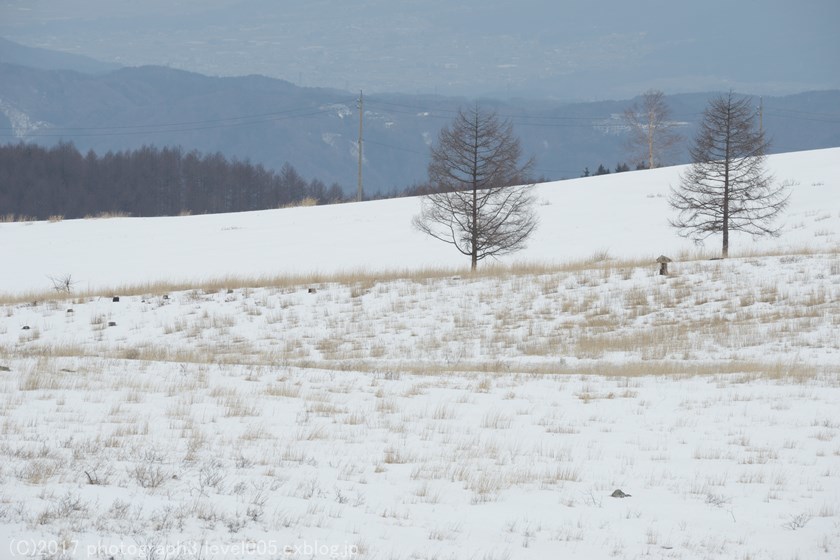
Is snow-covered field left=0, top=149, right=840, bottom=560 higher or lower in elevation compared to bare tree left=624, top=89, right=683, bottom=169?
lower

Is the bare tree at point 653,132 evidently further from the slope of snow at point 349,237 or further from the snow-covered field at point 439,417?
the snow-covered field at point 439,417

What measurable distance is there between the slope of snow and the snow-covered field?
32.0 ft

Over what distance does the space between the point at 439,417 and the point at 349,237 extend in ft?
126

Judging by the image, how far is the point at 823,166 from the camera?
5525 centimetres

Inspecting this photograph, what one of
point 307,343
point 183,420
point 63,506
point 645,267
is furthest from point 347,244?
point 63,506

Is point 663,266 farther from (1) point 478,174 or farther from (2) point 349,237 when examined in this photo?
(2) point 349,237

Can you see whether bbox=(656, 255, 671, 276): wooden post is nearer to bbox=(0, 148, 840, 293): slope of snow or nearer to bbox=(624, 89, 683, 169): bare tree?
bbox=(0, 148, 840, 293): slope of snow

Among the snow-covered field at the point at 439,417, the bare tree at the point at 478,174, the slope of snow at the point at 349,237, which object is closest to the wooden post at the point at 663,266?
the snow-covered field at the point at 439,417

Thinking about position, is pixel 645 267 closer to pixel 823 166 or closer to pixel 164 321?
pixel 164 321

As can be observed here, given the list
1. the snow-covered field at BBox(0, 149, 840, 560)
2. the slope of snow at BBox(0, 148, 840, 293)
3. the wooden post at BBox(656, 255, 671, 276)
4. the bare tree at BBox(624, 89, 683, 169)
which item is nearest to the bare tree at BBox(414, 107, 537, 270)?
the snow-covered field at BBox(0, 149, 840, 560)

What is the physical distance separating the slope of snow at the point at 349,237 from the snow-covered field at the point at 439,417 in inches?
384

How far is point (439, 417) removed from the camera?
10.6 meters

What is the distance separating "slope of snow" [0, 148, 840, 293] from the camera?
126 ft

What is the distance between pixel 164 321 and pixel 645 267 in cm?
1349
